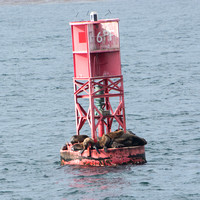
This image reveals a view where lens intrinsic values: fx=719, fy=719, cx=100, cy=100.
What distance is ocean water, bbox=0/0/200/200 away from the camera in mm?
41594

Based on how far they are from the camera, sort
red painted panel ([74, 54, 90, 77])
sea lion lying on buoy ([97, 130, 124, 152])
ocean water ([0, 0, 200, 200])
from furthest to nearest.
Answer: red painted panel ([74, 54, 90, 77])
sea lion lying on buoy ([97, 130, 124, 152])
ocean water ([0, 0, 200, 200])

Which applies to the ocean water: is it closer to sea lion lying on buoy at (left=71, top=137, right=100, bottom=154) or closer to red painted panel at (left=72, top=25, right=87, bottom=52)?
sea lion lying on buoy at (left=71, top=137, right=100, bottom=154)

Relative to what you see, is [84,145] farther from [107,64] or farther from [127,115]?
[127,115]

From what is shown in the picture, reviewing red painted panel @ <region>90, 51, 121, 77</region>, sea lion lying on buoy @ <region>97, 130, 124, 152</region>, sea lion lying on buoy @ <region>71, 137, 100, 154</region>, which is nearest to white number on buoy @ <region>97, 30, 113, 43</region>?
red painted panel @ <region>90, 51, 121, 77</region>

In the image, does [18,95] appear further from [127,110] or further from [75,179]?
[75,179]

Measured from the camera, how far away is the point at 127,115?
65750mm

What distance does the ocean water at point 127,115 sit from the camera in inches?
1638

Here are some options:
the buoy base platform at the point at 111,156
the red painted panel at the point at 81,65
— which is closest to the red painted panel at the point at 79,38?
the red painted panel at the point at 81,65

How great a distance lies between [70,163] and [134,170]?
4080mm

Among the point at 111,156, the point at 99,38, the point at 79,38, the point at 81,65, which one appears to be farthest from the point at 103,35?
the point at 111,156

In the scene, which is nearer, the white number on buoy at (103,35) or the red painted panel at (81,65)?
the white number on buoy at (103,35)

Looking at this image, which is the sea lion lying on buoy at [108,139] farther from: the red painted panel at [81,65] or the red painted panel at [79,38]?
the red painted panel at [79,38]

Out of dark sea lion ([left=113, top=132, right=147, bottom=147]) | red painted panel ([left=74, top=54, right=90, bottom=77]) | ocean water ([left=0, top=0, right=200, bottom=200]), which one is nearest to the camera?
ocean water ([left=0, top=0, right=200, bottom=200])

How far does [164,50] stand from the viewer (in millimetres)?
114500
